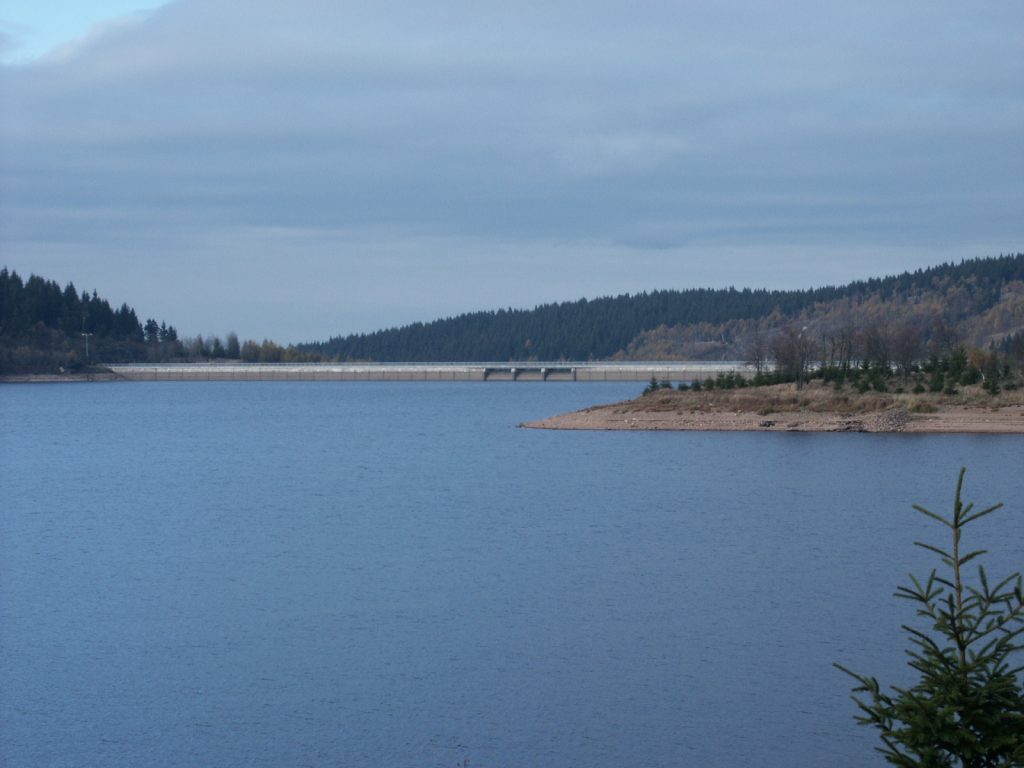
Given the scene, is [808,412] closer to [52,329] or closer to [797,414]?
[797,414]

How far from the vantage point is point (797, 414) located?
62.6 metres

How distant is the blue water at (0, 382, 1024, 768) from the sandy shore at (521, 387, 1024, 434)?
38.4 feet

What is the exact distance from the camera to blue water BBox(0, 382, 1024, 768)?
1536cm

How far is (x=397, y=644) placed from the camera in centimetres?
1922

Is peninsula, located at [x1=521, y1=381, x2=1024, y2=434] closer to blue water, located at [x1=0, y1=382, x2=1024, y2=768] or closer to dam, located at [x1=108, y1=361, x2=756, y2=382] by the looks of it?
blue water, located at [x1=0, y1=382, x2=1024, y2=768]

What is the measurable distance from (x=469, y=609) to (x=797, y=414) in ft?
143

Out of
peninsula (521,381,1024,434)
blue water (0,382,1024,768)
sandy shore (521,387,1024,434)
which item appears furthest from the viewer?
peninsula (521,381,1024,434)

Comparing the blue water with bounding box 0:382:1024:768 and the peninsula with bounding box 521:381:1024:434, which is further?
the peninsula with bounding box 521:381:1024:434

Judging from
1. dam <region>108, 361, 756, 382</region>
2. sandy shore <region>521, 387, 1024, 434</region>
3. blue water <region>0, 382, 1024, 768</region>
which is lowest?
blue water <region>0, 382, 1024, 768</region>

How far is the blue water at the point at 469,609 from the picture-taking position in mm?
15359

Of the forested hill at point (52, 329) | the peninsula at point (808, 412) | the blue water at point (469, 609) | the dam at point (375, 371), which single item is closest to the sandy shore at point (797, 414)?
the peninsula at point (808, 412)

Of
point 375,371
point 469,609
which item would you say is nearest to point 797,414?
point 469,609

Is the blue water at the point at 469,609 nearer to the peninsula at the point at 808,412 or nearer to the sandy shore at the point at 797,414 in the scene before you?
the sandy shore at the point at 797,414

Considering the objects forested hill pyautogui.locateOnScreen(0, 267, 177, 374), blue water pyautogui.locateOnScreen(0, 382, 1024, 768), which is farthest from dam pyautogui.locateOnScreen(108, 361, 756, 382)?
blue water pyautogui.locateOnScreen(0, 382, 1024, 768)
